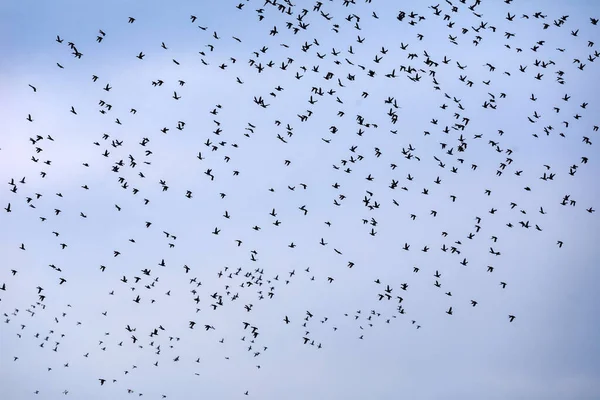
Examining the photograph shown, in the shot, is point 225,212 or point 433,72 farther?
point 225,212

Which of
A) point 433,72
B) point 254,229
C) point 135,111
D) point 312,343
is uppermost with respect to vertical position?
point 433,72

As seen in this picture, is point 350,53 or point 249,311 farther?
point 249,311

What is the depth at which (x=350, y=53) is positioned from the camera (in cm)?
5634

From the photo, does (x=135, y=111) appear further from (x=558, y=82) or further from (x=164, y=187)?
(x=558, y=82)

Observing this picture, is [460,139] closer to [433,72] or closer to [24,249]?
[433,72]

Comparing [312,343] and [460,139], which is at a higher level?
[460,139]

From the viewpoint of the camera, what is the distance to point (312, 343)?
6244cm

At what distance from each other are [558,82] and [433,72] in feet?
26.7

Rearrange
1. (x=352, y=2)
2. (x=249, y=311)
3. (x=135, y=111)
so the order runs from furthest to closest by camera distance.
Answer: (x=249, y=311) < (x=135, y=111) < (x=352, y=2)

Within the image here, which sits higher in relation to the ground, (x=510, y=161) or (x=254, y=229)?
(x=510, y=161)

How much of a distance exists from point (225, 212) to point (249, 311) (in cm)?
686

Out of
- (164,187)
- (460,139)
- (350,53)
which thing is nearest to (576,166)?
(460,139)

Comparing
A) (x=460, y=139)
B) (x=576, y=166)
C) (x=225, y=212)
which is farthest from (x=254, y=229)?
(x=576, y=166)

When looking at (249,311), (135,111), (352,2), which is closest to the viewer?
(352,2)
